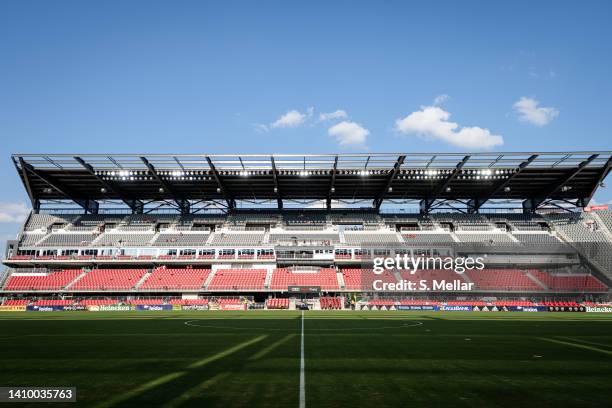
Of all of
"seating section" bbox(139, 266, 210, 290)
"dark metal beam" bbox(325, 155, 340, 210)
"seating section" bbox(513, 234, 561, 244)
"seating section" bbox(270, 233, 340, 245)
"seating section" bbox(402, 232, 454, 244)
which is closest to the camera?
"seating section" bbox(139, 266, 210, 290)

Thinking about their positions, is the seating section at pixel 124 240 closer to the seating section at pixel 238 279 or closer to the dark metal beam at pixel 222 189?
the dark metal beam at pixel 222 189

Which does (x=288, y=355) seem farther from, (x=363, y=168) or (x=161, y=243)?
(x=161, y=243)

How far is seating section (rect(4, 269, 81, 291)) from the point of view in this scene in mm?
54825

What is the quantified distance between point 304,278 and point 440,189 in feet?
83.9

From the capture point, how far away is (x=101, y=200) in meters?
70.2

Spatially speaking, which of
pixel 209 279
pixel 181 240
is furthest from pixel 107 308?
pixel 181 240

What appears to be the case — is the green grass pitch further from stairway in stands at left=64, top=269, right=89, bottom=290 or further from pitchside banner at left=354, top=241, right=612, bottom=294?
stairway in stands at left=64, top=269, right=89, bottom=290

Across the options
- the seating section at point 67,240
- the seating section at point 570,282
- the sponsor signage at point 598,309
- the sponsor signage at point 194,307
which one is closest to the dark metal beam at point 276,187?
the sponsor signage at point 194,307

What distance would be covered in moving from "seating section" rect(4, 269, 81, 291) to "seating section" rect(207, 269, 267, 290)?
20.6 m

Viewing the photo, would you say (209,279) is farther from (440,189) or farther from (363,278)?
(440,189)

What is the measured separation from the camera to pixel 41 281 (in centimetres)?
5609

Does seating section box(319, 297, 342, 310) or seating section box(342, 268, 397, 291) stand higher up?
seating section box(342, 268, 397, 291)

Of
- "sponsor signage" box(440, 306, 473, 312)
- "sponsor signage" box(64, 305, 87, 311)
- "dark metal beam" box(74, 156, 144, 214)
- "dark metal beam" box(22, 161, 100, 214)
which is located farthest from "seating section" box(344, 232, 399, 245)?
"dark metal beam" box(22, 161, 100, 214)

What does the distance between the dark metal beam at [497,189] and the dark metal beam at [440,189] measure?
712cm
